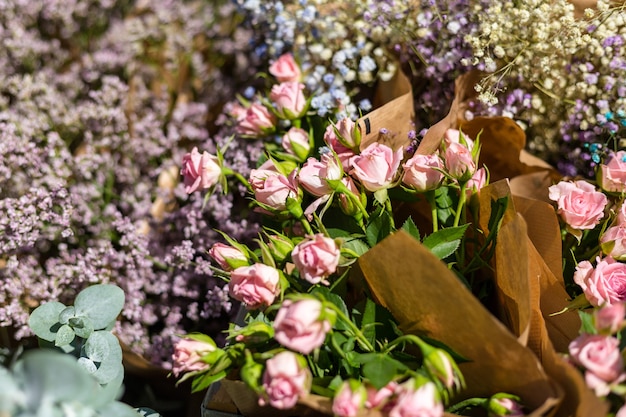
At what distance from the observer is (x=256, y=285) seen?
1.84 ft

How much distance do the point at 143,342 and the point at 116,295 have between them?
9.3 inches

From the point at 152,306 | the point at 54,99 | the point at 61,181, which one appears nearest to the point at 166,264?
the point at 152,306

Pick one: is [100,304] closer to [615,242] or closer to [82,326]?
[82,326]

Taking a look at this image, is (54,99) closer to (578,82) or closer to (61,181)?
(61,181)

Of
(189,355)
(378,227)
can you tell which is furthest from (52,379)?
(378,227)

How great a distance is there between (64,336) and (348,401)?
321mm

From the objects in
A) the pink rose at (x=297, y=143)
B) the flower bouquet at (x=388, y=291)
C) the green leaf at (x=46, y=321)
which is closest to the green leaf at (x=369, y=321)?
the flower bouquet at (x=388, y=291)

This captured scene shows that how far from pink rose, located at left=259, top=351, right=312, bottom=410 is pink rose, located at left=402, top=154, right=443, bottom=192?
8.8 inches

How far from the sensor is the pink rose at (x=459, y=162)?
620 millimetres

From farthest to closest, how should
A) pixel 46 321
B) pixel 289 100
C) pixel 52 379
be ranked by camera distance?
pixel 289 100
pixel 46 321
pixel 52 379

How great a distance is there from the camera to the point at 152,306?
902 mm

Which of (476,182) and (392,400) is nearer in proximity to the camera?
(392,400)

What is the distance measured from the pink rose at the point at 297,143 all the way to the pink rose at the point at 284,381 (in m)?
0.29

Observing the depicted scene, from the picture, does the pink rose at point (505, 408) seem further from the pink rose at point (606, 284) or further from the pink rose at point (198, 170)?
the pink rose at point (198, 170)
